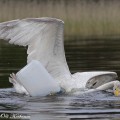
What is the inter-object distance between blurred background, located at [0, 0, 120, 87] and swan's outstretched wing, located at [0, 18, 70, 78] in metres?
6.29

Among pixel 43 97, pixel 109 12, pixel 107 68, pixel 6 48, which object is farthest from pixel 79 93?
pixel 109 12

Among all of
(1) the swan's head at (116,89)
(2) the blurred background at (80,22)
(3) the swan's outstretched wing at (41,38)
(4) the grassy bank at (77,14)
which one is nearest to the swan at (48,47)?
(3) the swan's outstretched wing at (41,38)

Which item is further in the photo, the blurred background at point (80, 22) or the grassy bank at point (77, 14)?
the grassy bank at point (77, 14)

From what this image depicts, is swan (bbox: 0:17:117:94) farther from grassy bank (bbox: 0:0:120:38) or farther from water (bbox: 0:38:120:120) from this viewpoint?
grassy bank (bbox: 0:0:120:38)

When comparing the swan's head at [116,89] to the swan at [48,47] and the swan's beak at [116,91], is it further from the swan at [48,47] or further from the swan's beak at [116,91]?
the swan at [48,47]

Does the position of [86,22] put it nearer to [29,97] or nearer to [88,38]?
[88,38]

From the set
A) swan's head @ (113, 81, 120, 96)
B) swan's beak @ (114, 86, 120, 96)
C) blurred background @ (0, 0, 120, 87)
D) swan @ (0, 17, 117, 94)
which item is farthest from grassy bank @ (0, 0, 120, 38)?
swan's beak @ (114, 86, 120, 96)

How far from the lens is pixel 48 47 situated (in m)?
14.1

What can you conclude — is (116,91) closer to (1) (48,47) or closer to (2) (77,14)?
(1) (48,47)

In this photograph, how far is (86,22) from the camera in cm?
2798

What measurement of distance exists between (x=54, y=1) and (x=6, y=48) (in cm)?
648

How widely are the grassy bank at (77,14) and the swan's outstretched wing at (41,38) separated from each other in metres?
13.4

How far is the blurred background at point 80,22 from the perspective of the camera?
22.3m

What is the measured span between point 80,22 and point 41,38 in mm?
13885
